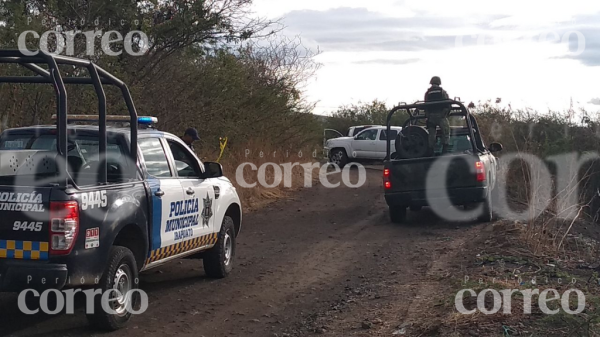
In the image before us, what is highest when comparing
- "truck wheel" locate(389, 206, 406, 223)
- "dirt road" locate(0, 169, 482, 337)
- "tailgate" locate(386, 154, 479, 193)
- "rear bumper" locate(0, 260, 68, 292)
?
"tailgate" locate(386, 154, 479, 193)

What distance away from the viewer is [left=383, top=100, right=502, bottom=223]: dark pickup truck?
40.4ft

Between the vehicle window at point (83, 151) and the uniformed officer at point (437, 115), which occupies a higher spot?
the uniformed officer at point (437, 115)

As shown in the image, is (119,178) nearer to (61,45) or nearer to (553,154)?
(61,45)

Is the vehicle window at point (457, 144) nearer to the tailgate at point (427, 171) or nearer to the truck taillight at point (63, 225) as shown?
the tailgate at point (427, 171)

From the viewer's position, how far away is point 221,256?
27.6ft

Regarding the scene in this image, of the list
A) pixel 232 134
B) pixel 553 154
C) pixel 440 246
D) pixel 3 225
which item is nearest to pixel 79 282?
pixel 3 225

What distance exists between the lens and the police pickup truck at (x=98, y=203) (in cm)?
538

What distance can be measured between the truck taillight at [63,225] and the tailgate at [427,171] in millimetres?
8042

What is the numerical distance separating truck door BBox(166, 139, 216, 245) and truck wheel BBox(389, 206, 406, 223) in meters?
5.59

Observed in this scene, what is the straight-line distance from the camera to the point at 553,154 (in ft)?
58.0

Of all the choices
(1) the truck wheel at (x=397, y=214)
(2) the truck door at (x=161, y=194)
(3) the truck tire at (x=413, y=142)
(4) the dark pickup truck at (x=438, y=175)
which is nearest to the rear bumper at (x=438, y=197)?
(4) the dark pickup truck at (x=438, y=175)

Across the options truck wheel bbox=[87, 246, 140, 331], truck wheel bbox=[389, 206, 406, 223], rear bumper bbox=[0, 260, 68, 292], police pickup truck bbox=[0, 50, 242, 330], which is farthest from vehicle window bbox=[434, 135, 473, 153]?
rear bumper bbox=[0, 260, 68, 292]

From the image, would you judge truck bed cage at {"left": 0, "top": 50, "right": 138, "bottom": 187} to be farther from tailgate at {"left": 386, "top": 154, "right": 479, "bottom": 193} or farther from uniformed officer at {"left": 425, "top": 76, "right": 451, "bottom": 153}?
uniformed officer at {"left": 425, "top": 76, "right": 451, "bottom": 153}

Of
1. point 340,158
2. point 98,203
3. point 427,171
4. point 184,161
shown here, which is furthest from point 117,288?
point 340,158
